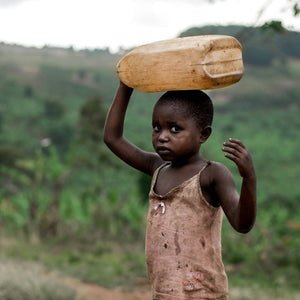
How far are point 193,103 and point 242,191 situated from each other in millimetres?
447

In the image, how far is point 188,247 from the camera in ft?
6.78

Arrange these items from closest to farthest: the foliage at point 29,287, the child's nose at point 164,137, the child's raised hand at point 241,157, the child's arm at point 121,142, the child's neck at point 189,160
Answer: the child's raised hand at point 241,157 → the child's nose at point 164,137 → the child's neck at point 189,160 → the child's arm at point 121,142 → the foliage at point 29,287

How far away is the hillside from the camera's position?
8.16 meters

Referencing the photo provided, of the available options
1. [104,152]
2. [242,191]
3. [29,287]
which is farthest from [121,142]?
[104,152]

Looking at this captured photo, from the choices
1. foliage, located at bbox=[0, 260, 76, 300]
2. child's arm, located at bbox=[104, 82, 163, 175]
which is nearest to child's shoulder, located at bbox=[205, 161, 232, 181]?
child's arm, located at bbox=[104, 82, 163, 175]

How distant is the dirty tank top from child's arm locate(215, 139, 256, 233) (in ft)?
0.36

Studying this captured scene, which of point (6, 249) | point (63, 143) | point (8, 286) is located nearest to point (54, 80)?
point (63, 143)

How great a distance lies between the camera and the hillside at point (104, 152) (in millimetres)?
8164

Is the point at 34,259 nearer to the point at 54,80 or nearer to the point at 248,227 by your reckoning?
the point at 248,227

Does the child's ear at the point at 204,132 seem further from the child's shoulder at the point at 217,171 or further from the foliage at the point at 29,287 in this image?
the foliage at the point at 29,287

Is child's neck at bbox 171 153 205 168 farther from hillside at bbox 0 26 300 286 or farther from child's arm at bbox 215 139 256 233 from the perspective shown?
hillside at bbox 0 26 300 286

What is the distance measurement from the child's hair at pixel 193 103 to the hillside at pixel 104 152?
1882 millimetres

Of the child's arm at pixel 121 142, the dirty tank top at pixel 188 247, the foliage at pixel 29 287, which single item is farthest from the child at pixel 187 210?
the foliage at pixel 29 287

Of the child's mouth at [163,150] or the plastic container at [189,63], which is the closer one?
the plastic container at [189,63]
